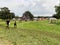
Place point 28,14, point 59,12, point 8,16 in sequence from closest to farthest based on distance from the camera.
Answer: point 59,12 < point 8,16 < point 28,14

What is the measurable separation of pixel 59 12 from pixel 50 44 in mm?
71181

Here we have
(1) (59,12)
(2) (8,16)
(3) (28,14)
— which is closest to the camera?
(1) (59,12)

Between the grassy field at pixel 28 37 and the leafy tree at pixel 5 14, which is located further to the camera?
the leafy tree at pixel 5 14

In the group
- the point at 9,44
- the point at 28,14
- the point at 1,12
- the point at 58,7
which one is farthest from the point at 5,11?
the point at 9,44

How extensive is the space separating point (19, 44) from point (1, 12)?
Result: 137185mm

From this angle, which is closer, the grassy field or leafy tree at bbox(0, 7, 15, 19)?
the grassy field

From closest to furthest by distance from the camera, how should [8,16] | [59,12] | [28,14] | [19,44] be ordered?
[19,44] → [59,12] → [8,16] → [28,14]

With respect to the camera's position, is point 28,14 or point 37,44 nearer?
point 37,44

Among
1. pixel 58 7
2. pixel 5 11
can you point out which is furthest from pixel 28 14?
pixel 58 7

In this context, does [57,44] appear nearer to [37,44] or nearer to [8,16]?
[37,44]

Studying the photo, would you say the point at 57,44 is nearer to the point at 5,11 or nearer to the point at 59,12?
the point at 59,12

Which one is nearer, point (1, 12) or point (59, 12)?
point (59, 12)

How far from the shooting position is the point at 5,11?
163 metres

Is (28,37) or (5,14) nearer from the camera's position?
(28,37)
